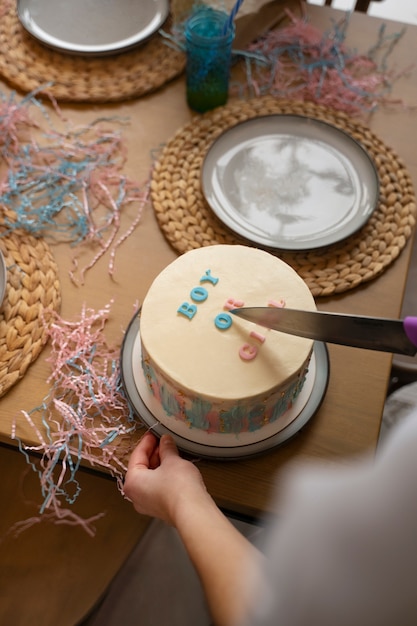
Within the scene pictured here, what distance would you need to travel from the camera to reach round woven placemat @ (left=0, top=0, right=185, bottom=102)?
1135mm

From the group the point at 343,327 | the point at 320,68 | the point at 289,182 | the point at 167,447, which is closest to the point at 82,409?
the point at 167,447

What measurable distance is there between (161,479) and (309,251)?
0.40m

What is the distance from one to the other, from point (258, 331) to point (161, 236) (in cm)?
30

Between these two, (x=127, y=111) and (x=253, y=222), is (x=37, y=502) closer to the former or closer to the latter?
(x=253, y=222)

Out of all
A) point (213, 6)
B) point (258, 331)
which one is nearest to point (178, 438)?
point (258, 331)

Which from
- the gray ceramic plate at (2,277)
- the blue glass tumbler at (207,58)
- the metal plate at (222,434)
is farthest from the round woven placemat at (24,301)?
the blue glass tumbler at (207,58)

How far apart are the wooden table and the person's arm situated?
0.06 meters

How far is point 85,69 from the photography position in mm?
1173

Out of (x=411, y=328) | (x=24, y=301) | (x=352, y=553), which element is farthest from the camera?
(x=24, y=301)

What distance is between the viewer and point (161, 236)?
3.21 feet

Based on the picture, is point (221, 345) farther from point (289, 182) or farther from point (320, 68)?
point (320, 68)

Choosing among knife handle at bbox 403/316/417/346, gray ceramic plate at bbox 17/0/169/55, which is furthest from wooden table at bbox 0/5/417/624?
knife handle at bbox 403/316/417/346

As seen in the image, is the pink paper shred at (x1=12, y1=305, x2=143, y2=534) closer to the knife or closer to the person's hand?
the person's hand

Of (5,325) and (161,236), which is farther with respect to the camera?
(161,236)
